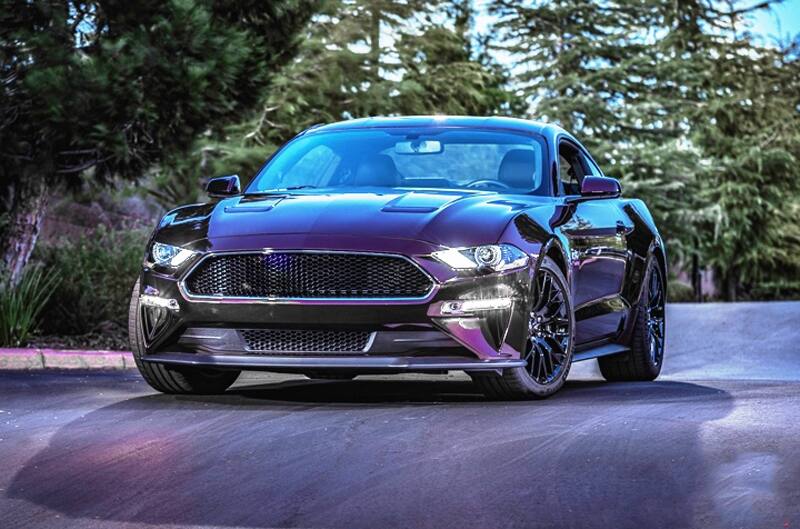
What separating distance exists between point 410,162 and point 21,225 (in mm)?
6629

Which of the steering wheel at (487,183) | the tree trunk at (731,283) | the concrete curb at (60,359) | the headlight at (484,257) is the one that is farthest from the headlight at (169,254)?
the tree trunk at (731,283)

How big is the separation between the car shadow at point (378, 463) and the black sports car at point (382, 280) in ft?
0.99

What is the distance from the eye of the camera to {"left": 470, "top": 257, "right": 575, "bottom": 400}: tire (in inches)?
332

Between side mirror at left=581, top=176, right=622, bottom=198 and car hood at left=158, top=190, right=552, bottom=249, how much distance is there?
0.86m

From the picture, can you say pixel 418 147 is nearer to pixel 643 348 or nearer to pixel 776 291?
pixel 643 348

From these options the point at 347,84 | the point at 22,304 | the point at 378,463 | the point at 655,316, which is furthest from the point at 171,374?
the point at 347,84

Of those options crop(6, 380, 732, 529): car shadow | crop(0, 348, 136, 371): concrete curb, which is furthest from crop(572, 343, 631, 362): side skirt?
crop(0, 348, 136, 371): concrete curb

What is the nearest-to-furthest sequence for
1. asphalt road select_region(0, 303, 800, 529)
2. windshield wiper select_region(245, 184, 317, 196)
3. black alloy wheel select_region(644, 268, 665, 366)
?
asphalt road select_region(0, 303, 800, 529) → windshield wiper select_region(245, 184, 317, 196) → black alloy wheel select_region(644, 268, 665, 366)

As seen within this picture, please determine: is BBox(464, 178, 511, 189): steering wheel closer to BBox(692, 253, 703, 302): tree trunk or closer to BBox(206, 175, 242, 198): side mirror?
BBox(206, 175, 242, 198): side mirror

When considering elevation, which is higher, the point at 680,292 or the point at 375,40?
the point at 375,40

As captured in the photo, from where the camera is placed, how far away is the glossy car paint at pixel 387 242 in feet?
26.4

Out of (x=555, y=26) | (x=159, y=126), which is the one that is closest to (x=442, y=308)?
(x=159, y=126)

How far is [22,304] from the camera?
543 inches

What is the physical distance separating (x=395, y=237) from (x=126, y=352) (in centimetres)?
592
